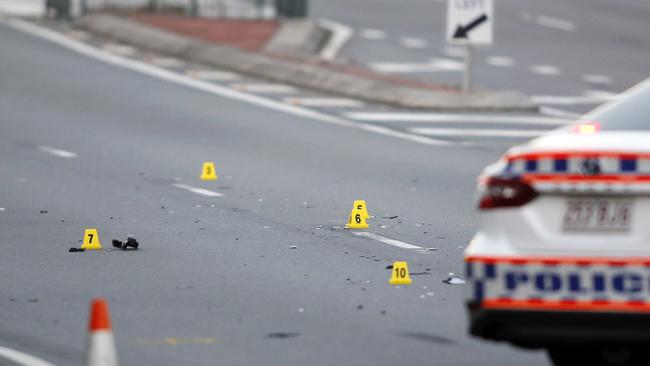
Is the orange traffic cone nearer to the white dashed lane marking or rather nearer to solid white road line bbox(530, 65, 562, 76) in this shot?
the white dashed lane marking

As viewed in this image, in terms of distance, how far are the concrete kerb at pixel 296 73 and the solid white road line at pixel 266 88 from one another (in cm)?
28

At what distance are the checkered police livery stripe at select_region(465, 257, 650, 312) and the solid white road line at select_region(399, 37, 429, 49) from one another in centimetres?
2492

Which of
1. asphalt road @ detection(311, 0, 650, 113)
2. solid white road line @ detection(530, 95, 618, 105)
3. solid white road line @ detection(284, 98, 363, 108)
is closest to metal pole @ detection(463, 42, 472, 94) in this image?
solid white road line @ detection(530, 95, 618, 105)

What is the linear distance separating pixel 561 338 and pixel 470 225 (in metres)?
7.17

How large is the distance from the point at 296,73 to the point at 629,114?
739 inches

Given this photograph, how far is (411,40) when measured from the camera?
1351 inches

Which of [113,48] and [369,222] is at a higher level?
[113,48]

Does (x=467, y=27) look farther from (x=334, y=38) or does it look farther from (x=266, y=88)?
(x=334, y=38)

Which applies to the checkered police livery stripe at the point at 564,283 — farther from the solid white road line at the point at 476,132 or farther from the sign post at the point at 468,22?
the sign post at the point at 468,22

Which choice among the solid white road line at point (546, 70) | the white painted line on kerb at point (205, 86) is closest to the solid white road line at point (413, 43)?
the solid white road line at point (546, 70)

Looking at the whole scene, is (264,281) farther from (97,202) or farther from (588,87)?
(588,87)

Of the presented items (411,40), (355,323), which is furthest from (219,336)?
(411,40)

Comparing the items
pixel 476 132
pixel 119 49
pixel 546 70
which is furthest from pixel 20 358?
pixel 546 70

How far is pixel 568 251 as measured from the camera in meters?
8.27
